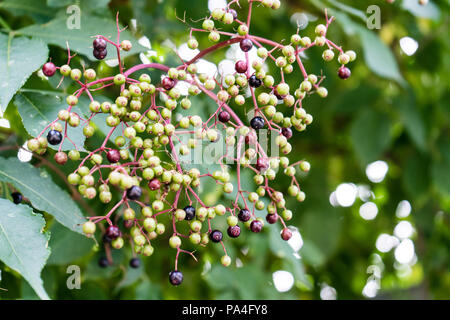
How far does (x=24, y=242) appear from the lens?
2.75 feet

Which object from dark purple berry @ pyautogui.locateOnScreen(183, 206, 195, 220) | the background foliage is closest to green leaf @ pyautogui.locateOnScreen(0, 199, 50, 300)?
the background foliage

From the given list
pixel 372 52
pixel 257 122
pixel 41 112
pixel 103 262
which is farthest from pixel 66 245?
pixel 372 52

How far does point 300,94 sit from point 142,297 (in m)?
0.90

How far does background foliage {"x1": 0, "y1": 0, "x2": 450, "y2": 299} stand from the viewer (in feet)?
3.37

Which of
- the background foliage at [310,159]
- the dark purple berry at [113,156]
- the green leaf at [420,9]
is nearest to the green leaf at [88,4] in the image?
the background foliage at [310,159]

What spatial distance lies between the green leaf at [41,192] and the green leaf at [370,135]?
5.20 ft

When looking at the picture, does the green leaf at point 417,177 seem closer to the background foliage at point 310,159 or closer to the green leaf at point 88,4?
the background foliage at point 310,159

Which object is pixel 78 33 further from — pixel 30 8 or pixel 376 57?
pixel 376 57

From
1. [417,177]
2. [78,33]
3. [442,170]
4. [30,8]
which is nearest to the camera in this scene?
[78,33]

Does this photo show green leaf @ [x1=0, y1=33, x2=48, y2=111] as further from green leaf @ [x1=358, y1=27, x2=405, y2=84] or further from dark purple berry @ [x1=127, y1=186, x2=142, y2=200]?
green leaf @ [x1=358, y1=27, x2=405, y2=84]

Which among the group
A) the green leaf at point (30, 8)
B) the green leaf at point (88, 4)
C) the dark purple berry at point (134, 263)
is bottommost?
the dark purple berry at point (134, 263)

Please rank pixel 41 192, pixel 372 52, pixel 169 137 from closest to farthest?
pixel 169 137 < pixel 41 192 < pixel 372 52

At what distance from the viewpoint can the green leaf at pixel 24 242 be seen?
786mm

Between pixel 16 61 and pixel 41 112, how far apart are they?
0.11 meters
